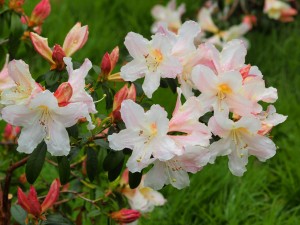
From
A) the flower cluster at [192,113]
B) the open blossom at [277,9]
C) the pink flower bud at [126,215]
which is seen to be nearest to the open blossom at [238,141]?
the flower cluster at [192,113]

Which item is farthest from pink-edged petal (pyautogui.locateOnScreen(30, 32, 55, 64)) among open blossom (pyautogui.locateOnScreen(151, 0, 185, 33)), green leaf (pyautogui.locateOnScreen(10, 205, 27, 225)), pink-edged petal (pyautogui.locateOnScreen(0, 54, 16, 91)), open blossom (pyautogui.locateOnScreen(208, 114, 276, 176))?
open blossom (pyautogui.locateOnScreen(151, 0, 185, 33))

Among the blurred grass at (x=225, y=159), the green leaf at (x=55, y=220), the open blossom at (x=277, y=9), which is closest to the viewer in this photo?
the green leaf at (x=55, y=220)

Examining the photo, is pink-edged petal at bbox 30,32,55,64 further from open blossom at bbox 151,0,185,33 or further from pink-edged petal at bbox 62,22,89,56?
open blossom at bbox 151,0,185,33

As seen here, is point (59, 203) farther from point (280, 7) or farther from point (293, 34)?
point (293, 34)

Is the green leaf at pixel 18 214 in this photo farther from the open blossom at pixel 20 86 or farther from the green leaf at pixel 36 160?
the open blossom at pixel 20 86

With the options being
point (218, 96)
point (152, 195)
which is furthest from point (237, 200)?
point (218, 96)

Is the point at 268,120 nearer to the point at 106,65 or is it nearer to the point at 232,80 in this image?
the point at 232,80

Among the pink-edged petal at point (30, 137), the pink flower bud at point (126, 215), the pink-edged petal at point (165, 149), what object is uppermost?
the pink-edged petal at point (30, 137)
